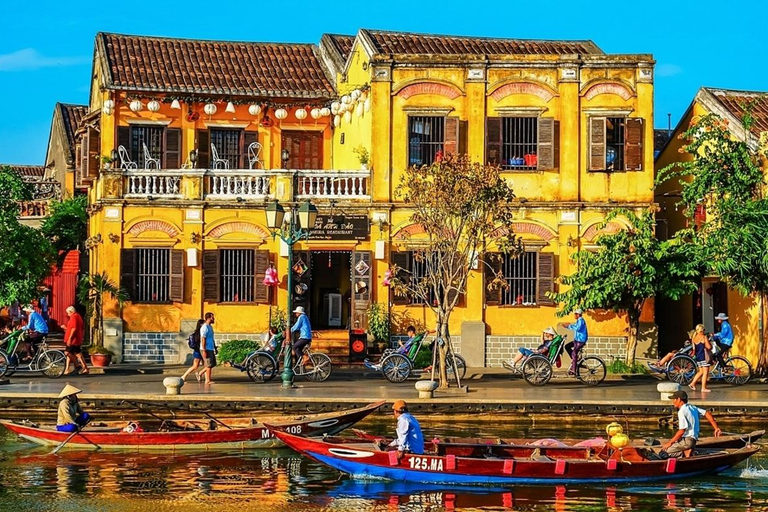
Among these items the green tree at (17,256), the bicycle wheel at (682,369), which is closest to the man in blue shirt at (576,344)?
the bicycle wheel at (682,369)

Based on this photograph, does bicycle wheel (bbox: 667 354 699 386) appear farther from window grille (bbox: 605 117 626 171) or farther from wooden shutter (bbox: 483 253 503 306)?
window grille (bbox: 605 117 626 171)

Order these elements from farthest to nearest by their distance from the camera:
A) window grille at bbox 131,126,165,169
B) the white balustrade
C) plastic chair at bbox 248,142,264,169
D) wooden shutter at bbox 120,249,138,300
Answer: plastic chair at bbox 248,142,264,169, window grille at bbox 131,126,165,169, the white balustrade, wooden shutter at bbox 120,249,138,300

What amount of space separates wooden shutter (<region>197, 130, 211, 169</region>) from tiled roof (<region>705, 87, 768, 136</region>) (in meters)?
13.8

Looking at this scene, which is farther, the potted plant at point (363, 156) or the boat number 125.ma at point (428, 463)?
the potted plant at point (363, 156)

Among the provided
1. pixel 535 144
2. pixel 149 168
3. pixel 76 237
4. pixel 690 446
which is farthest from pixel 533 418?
pixel 76 237

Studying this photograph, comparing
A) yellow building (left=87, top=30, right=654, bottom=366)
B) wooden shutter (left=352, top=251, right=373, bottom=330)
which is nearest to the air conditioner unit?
yellow building (left=87, top=30, right=654, bottom=366)

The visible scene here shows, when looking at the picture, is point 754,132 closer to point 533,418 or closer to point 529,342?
point 529,342

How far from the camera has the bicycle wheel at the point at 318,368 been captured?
29000 mm

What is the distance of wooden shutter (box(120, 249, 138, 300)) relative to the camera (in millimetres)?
33062

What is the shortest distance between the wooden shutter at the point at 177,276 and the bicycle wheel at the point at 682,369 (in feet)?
40.5

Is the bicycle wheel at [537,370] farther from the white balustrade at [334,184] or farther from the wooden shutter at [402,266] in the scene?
the white balustrade at [334,184]

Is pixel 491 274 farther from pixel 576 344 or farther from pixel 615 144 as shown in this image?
pixel 576 344

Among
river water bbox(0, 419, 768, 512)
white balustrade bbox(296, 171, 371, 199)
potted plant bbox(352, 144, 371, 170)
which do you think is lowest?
river water bbox(0, 419, 768, 512)

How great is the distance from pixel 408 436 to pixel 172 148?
62.0 ft
